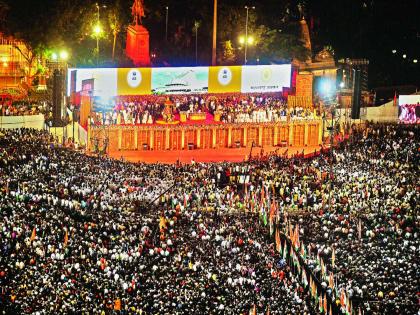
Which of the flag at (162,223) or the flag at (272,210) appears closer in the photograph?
the flag at (162,223)

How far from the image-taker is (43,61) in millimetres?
87062

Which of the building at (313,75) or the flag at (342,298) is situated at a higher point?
the building at (313,75)

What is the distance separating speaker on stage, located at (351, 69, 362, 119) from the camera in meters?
77.6

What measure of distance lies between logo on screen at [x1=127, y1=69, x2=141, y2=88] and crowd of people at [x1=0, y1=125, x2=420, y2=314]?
384 inches

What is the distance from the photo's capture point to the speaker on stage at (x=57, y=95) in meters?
71.1

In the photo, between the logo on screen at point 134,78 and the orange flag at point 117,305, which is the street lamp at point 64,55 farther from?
the orange flag at point 117,305

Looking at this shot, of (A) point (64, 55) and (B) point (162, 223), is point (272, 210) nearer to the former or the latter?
(B) point (162, 223)

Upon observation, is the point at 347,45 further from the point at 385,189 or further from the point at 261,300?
the point at 261,300

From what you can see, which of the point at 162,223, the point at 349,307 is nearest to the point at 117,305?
the point at 162,223

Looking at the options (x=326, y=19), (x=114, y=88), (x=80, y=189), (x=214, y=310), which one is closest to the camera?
(x=214, y=310)

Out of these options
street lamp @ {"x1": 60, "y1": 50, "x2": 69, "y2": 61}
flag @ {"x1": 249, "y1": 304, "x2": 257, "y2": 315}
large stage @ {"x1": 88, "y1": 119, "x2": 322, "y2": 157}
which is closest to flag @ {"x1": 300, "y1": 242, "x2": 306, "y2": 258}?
flag @ {"x1": 249, "y1": 304, "x2": 257, "y2": 315}

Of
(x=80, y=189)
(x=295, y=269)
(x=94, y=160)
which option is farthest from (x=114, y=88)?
(x=295, y=269)

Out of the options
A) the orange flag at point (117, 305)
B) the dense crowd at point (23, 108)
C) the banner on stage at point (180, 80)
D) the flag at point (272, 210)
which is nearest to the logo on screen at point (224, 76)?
the banner on stage at point (180, 80)

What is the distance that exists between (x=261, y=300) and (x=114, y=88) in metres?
31.7
